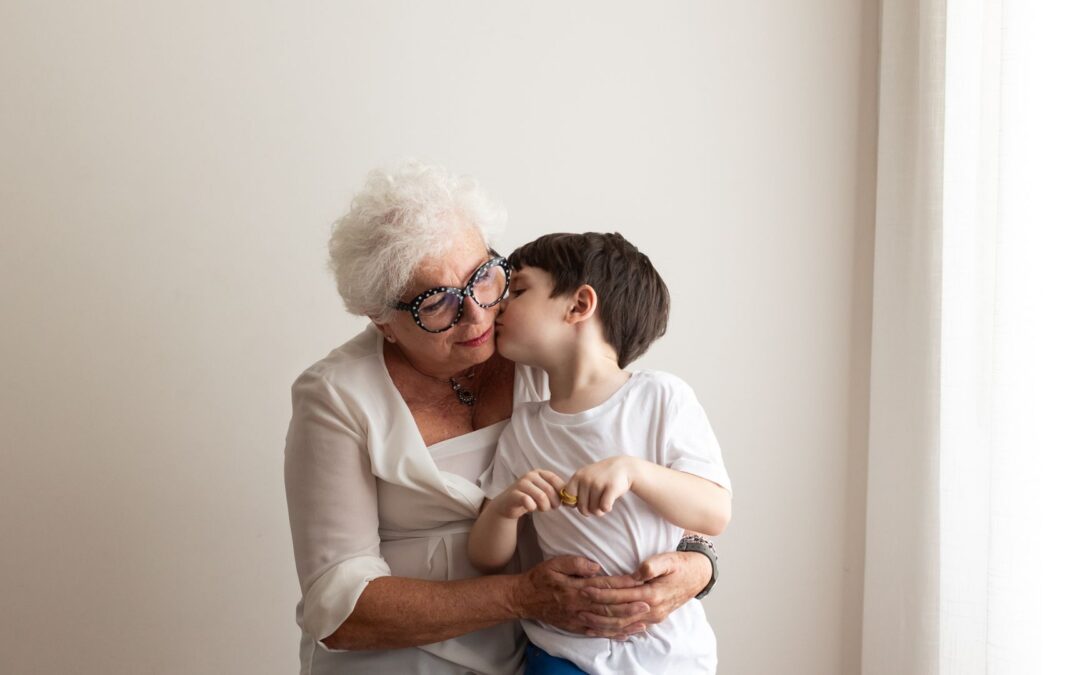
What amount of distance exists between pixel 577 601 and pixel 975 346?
4.25 feet

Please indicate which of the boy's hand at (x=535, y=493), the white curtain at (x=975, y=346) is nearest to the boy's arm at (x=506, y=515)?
the boy's hand at (x=535, y=493)

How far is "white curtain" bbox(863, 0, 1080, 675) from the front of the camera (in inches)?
87.2

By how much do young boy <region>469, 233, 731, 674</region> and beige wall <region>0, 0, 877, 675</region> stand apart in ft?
3.28

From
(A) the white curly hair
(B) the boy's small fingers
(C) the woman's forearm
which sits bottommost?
(C) the woman's forearm

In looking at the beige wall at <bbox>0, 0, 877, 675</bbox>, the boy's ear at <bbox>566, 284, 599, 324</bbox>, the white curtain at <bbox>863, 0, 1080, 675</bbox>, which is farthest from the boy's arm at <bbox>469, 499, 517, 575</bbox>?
the white curtain at <bbox>863, 0, 1080, 675</bbox>

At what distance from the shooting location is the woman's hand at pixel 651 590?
1785mm

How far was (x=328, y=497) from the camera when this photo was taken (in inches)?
77.2

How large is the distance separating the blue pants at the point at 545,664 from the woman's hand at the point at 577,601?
0.06 metres

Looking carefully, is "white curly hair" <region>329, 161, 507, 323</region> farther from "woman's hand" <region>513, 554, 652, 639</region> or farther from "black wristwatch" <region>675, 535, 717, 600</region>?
"black wristwatch" <region>675, 535, 717, 600</region>

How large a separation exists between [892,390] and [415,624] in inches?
62.2

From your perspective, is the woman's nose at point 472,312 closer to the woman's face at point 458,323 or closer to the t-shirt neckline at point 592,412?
the woman's face at point 458,323

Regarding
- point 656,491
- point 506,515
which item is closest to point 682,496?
point 656,491

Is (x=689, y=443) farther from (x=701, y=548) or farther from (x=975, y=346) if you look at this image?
(x=975, y=346)

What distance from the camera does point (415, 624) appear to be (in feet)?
6.27
